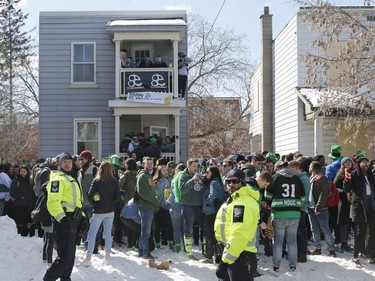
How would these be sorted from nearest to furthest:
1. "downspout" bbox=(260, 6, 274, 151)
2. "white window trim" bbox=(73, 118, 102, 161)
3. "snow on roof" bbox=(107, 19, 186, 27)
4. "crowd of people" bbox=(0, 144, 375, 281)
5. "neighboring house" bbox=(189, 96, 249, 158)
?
"crowd of people" bbox=(0, 144, 375, 281)
"snow on roof" bbox=(107, 19, 186, 27)
"white window trim" bbox=(73, 118, 102, 161)
"downspout" bbox=(260, 6, 274, 151)
"neighboring house" bbox=(189, 96, 249, 158)

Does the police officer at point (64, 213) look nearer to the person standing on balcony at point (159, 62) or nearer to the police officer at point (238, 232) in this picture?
the police officer at point (238, 232)

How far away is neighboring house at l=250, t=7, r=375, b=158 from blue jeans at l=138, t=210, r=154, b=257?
6697 mm

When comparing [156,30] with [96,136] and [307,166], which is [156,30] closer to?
[96,136]

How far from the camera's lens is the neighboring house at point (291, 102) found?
18.3 meters

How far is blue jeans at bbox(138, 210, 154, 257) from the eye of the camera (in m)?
10.6

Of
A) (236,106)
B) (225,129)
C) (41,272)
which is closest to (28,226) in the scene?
(41,272)

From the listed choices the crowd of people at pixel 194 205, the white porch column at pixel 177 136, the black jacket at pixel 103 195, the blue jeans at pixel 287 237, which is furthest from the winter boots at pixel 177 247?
the white porch column at pixel 177 136

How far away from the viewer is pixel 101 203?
977 cm

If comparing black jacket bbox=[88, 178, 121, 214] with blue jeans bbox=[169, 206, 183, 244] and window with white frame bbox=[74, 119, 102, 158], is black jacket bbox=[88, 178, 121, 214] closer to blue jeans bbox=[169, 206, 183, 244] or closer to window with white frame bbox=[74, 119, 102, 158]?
blue jeans bbox=[169, 206, 183, 244]

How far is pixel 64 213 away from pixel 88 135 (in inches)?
462

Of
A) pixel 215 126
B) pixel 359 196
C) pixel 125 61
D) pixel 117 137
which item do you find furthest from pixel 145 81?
pixel 215 126

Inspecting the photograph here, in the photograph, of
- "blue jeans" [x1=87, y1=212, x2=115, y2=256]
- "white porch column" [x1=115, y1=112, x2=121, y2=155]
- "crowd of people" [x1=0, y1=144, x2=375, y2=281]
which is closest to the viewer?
"crowd of people" [x1=0, y1=144, x2=375, y2=281]

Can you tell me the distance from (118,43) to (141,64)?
105 centimetres

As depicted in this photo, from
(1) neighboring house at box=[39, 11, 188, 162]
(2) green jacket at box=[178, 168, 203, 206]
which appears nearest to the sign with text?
(1) neighboring house at box=[39, 11, 188, 162]
